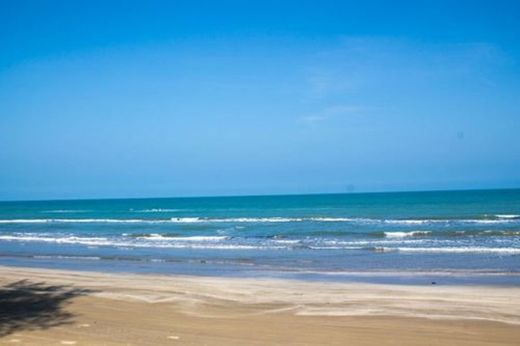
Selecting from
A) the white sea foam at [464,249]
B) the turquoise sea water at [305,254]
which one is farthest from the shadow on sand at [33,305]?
the white sea foam at [464,249]

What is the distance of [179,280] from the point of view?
45.8 ft

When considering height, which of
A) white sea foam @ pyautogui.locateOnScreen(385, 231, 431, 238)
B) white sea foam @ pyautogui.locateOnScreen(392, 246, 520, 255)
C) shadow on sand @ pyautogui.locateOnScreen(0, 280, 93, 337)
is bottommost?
white sea foam @ pyautogui.locateOnScreen(392, 246, 520, 255)

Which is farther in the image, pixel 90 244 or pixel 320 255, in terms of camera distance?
pixel 90 244

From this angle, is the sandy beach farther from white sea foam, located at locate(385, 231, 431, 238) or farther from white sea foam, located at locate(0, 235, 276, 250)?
white sea foam, located at locate(385, 231, 431, 238)

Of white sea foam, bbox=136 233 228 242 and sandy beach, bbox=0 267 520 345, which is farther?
white sea foam, bbox=136 233 228 242

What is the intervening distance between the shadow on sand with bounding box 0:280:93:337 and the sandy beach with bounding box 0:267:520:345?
2cm

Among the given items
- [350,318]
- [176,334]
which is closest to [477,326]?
[350,318]

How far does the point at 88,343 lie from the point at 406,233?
24497mm

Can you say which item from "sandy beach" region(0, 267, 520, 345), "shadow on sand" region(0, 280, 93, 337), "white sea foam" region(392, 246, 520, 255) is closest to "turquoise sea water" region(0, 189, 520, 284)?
"white sea foam" region(392, 246, 520, 255)

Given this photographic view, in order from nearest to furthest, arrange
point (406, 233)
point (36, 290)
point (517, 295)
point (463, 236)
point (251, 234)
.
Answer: point (517, 295) → point (36, 290) → point (463, 236) → point (406, 233) → point (251, 234)

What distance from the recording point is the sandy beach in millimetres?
7691

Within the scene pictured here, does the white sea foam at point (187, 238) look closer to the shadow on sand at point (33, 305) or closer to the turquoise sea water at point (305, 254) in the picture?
the turquoise sea water at point (305, 254)

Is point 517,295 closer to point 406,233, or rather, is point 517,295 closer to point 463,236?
point 463,236

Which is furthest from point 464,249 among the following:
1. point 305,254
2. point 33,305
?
point 33,305
